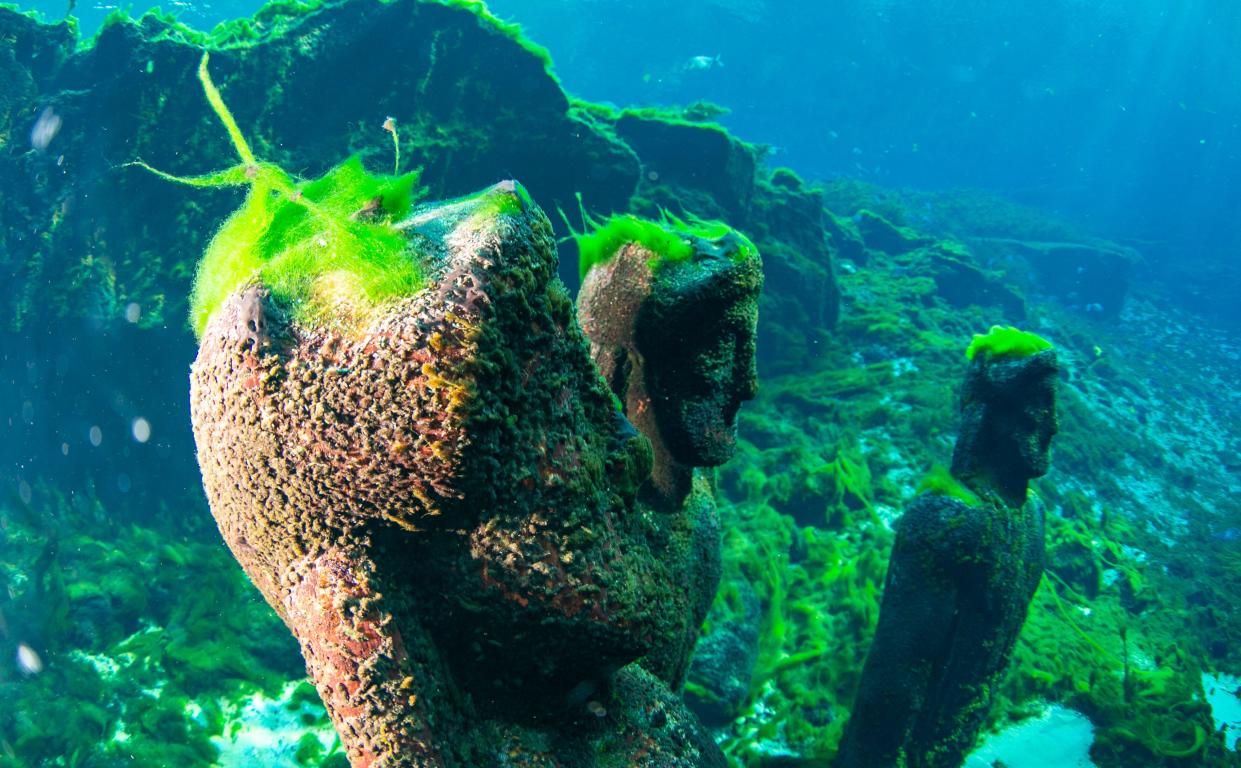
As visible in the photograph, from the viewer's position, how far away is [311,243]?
4.66 feet

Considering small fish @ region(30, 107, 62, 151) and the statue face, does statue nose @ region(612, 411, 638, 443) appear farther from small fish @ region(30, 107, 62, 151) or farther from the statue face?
small fish @ region(30, 107, 62, 151)

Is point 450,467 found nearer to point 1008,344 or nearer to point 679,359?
point 679,359

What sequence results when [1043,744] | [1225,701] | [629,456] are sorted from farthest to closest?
[1225,701], [1043,744], [629,456]

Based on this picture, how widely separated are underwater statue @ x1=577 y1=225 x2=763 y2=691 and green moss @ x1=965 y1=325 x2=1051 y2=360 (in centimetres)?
180

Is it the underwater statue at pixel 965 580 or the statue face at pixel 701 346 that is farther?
the underwater statue at pixel 965 580

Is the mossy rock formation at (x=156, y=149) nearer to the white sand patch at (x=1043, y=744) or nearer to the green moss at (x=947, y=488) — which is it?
the green moss at (x=947, y=488)

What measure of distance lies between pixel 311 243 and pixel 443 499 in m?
0.65

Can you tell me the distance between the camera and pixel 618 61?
174 ft

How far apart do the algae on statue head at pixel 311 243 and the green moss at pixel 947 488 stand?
2936 mm

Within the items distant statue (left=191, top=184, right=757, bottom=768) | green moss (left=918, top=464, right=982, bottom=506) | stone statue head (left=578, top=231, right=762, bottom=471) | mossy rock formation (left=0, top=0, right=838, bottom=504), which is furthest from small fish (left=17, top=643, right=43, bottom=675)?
green moss (left=918, top=464, right=982, bottom=506)

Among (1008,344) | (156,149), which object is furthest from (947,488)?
(156,149)

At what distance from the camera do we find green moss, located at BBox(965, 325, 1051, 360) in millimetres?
3289

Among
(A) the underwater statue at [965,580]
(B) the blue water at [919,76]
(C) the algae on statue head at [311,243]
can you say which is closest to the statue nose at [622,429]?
(C) the algae on statue head at [311,243]

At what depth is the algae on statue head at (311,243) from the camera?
129cm
